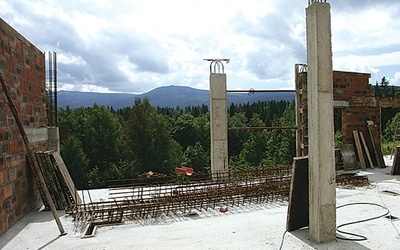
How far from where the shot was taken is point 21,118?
7113mm

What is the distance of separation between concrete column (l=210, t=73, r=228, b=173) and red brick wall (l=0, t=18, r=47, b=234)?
5.53m

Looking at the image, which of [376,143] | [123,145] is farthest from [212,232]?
[123,145]

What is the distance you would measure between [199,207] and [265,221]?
1.86 meters

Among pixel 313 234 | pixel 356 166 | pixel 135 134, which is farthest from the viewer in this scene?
pixel 135 134

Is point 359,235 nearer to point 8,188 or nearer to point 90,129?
point 8,188

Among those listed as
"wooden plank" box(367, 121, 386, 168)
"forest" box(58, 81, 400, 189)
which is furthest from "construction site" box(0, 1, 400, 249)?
"forest" box(58, 81, 400, 189)

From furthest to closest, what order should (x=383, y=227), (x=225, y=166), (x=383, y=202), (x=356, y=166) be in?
(x=356, y=166)
(x=225, y=166)
(x=383, y=202)
(x=383, y=227)

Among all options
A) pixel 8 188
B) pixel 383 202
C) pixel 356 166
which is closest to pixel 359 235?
pixel 383 202

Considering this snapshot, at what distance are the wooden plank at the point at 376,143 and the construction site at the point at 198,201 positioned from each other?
8.17 feet

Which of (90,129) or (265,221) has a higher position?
(90,129)

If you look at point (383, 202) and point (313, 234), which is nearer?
point (313, 234)

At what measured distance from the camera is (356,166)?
41.2ft

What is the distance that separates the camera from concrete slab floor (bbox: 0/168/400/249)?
505cm

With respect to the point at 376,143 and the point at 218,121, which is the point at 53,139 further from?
the point at 376,143
